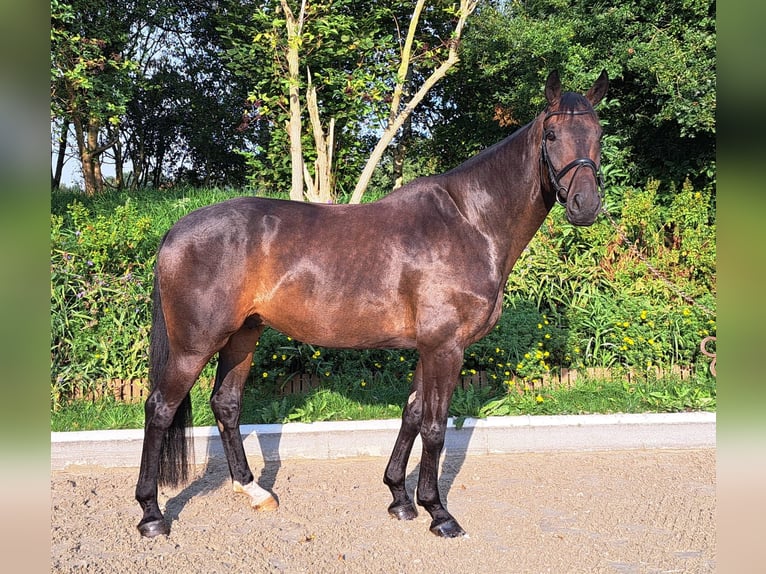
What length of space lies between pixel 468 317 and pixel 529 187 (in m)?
0.79

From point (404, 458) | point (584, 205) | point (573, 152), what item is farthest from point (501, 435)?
point (573, 152)

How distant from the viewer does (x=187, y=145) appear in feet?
44.0

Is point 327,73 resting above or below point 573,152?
above

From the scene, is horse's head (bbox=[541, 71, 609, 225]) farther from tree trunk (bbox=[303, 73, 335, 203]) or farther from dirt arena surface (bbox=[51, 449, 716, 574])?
tree trunk (bbox=[303, 73, 335, 203])

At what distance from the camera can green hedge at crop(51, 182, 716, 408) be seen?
5520 mm

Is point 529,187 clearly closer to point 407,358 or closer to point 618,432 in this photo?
point 618,432

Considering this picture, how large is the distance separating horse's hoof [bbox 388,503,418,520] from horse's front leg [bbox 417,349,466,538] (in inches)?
8.0

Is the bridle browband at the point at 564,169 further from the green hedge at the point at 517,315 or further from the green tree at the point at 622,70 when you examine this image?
the green tree at the point at 622,70

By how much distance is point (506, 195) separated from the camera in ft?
11.1

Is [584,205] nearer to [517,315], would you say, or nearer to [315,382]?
[517,315]

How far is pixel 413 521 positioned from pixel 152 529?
147 centimetres

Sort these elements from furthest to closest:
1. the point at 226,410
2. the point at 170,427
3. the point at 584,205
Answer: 1. the point at 226,410
2. the point at 170,427
3. the point at 584,205

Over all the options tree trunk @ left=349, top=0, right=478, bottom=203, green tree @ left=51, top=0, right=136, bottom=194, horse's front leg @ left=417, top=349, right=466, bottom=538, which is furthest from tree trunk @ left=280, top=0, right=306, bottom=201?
horse's front leg @ left=417, top=349, right=466, bottom=538
